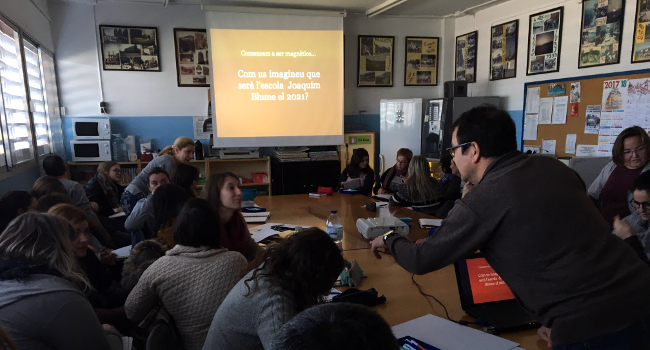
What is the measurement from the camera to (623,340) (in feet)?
3.67

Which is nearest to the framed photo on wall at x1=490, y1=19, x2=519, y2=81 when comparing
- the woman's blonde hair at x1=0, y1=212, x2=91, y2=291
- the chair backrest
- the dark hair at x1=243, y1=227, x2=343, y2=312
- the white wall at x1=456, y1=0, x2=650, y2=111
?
the white wall at x1=456, y1=0, x2=650, y2=111

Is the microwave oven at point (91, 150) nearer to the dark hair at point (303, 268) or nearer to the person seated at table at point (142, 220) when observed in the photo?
the person seated at table at point (142, 220)

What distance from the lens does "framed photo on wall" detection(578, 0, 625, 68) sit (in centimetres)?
405

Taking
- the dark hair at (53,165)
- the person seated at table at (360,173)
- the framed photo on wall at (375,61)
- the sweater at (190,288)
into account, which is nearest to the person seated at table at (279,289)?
the sweater at (190,288)

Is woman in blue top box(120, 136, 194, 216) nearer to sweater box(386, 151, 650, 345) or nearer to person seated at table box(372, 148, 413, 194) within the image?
person seated at table box(372, 148, 413, 194)

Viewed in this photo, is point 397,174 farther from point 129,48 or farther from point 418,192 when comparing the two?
point 129,48

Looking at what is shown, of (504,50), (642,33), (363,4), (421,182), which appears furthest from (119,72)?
(642,33)

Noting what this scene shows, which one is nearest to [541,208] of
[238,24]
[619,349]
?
[619,349]

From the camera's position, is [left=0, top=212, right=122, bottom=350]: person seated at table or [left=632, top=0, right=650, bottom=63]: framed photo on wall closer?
[left=0, top=212, right=122, bottom=350]: person seated at table

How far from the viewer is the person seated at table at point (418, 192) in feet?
11.5

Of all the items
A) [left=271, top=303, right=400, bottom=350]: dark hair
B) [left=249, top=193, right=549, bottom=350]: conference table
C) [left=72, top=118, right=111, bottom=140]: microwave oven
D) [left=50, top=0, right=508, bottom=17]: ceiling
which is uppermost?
[left=50, top=0, right=508, bottom=17]: ceiling

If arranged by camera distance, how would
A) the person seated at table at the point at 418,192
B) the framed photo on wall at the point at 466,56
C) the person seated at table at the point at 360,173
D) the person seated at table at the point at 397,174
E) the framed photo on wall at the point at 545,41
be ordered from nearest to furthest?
the person seated at table at the point at 418,192 < the person seated at table at the point at 397,174 < the person seated at table at the point at 360,173 < the framed photo on wall at the point at 545,41 < the framed photo on wall at the point at 466,56

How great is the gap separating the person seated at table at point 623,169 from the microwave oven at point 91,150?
539 cm

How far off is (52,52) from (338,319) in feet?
20.1
